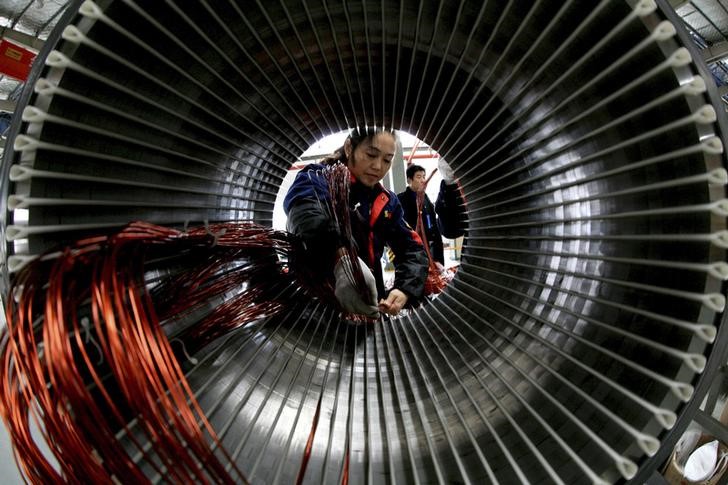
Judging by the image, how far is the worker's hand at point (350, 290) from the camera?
1.28m

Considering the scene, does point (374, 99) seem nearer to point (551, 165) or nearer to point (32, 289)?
point (551, 165)

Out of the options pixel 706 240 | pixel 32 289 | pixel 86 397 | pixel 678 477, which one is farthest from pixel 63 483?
pixel 678 477

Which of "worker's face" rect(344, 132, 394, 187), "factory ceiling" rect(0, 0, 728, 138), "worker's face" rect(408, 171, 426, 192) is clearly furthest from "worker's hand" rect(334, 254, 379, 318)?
"worker's face" rect(408, 171, 426, 192)

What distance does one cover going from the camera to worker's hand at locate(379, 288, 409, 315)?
4.62 ft

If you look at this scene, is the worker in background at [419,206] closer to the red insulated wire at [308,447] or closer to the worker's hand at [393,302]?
the worker's hand at [393,302]

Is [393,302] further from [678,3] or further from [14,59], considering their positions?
[14,59]

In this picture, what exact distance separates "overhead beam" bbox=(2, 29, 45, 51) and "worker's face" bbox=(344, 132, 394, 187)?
1.00m

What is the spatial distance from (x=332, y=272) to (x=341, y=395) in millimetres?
451

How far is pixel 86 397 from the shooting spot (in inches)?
24.8

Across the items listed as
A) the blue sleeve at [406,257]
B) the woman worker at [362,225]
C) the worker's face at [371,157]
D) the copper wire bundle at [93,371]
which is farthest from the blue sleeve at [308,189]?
the copper wire bundle at [93,371]

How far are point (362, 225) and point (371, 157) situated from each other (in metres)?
0.32

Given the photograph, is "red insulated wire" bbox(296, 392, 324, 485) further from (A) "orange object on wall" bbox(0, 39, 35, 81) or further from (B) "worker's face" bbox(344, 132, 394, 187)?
(A) "orange object on wall" bbox(0, 39, 35, 81)

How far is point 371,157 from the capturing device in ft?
4.86

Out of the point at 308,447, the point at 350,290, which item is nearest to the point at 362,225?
the point at 350,290
